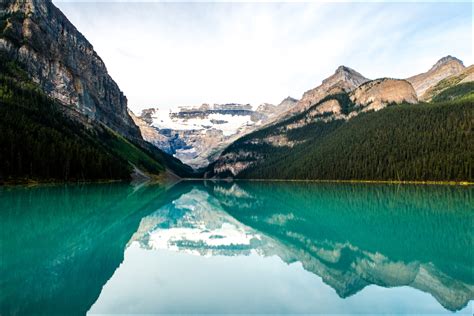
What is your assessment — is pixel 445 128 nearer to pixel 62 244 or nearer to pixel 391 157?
pixel 391 157

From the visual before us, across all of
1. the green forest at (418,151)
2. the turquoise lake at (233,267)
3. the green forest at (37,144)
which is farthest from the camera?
the green forest at (418,151)

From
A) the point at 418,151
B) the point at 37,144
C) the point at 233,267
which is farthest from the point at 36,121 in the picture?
the point at 418,151

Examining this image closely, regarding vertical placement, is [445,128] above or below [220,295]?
above

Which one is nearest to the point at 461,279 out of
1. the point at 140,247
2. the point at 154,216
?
the point at 140,247

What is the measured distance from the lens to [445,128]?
543 ft

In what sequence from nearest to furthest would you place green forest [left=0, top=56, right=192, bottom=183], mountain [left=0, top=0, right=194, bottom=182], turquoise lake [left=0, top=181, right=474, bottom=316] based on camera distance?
1. turquoise lake [left=0, top=181, right=474, bottom=316]
2. green forest [left=0, top=56, right=192, bottom=183]
3. mountain [left=0, top=0, right=194, bottom=182]

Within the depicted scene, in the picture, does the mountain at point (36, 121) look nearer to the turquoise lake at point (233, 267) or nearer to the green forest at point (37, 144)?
the green forest at point (37, 144)

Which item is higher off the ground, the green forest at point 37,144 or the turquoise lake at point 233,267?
the green forest at point 37,144

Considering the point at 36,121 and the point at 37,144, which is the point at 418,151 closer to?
the point at 37,144

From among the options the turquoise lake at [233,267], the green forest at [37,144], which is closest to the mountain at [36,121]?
Answer: the green forest at [37,144]

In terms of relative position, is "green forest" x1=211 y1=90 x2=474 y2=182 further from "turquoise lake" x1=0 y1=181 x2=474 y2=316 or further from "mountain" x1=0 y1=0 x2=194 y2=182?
"turquoise lake" x1=0 y1=181 x2=474 y2=316

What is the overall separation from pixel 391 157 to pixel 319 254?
151753mm

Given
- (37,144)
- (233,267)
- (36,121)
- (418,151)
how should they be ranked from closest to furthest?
(233,267) → (37,144) → (36,121) → (418,151)

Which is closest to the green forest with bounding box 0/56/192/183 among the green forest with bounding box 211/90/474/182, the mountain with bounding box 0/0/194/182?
the mountain with bounding box 0/0/194/182
